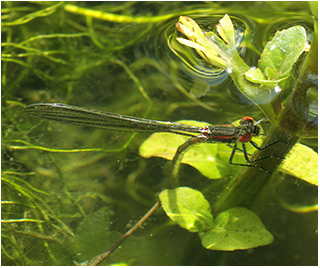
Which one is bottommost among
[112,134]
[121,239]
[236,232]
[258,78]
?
[121,239]

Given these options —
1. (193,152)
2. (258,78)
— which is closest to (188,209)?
(193,152)

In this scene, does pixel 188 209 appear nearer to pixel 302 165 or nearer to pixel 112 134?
pixel 302 165

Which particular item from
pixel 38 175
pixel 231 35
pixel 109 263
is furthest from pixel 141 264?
pixel 231 35

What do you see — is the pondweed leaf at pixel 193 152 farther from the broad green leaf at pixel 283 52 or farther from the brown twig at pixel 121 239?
the broad green leaf at pixel 283 52

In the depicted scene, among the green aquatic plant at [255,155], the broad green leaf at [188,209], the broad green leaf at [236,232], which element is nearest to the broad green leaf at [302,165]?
the green aquatic plant at [255,155]

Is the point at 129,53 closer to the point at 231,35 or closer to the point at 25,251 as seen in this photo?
the point at 231,35

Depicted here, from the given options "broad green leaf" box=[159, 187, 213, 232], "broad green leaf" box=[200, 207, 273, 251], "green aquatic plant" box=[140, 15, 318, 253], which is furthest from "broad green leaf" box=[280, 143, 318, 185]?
"broad green leaf" box=[159, 187, 213, 232]
